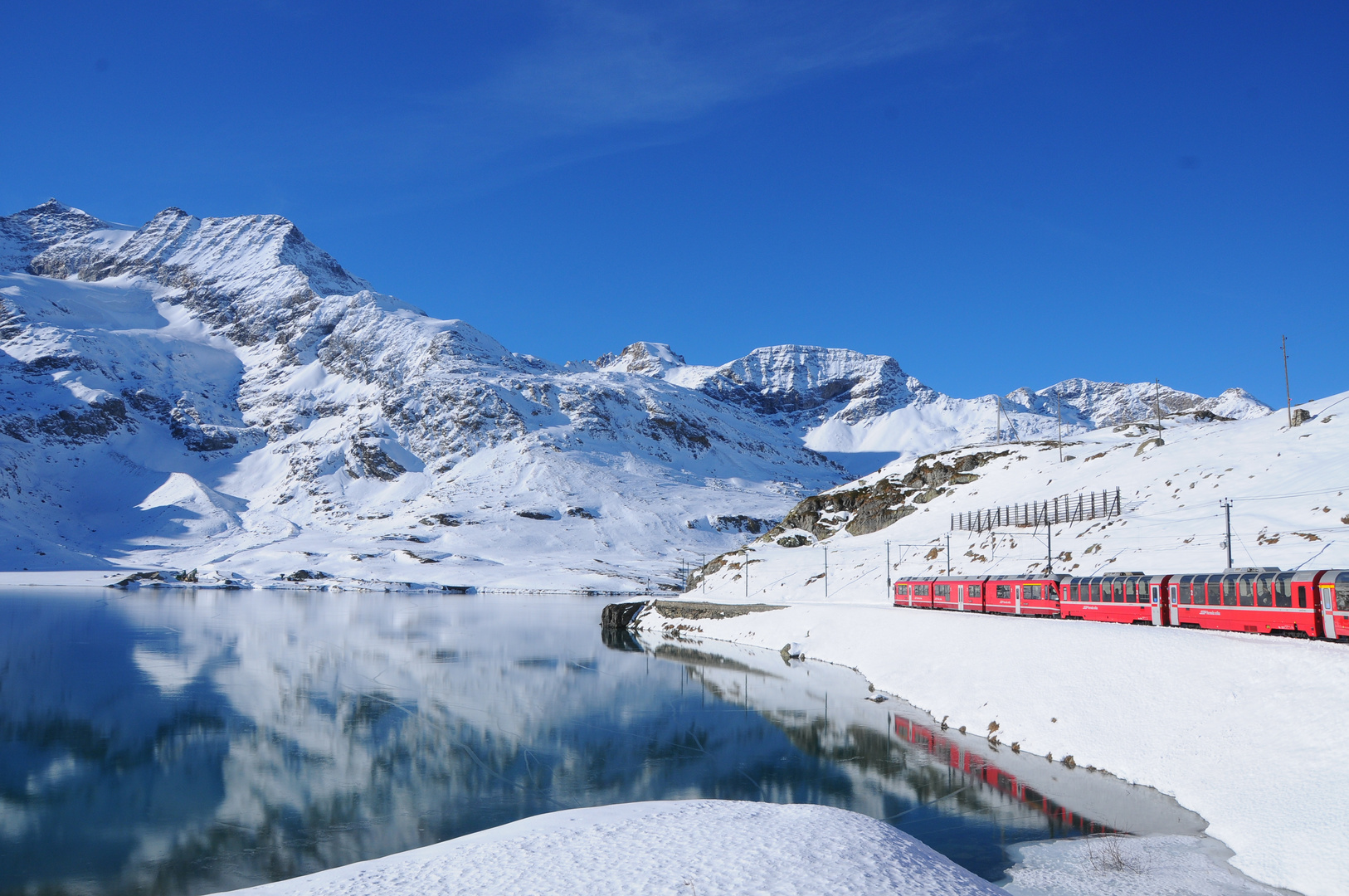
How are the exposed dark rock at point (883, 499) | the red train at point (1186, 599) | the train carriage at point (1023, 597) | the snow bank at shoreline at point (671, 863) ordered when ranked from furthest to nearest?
the exposed dark rock at point (883, 499)
the train carriage at point (1023, 597)
the red train at point (1186, 599)
the snow bank at shoreline at point (671, 863)

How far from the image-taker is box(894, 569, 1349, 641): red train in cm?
2808

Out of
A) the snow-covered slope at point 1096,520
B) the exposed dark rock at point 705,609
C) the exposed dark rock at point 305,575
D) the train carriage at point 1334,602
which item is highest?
the snow-covered slope at point 1096,520

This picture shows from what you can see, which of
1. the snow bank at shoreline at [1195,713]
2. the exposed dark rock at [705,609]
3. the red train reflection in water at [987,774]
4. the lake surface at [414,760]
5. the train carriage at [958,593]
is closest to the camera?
Answer: the snow bank at shoreline at [1195,713]

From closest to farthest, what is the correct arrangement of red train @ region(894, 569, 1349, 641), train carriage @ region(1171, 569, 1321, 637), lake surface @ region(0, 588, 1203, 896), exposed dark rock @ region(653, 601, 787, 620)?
lake surface @ region(0, 588, 1203, 896) < red train @ region(894, 569, 1349, 641) < train carriage @ region(1171, 569, 1321, 637) < exposed dark rock @ region(653, 601, 787, 620)

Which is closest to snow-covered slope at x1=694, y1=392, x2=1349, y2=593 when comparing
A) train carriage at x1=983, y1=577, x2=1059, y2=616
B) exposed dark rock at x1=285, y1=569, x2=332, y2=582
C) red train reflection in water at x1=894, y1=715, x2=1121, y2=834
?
train carriage at x1=983, y1=577, x2=1059, y2=616

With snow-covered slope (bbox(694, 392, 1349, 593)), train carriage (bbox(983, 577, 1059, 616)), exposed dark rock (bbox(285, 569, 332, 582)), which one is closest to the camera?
train carriage (bbox(983, 577, 1059, 616))

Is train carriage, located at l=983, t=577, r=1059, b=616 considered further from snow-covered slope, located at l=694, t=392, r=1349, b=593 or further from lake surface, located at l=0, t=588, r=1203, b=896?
lake surface, located at l=0, t=588, r=1203, b=896

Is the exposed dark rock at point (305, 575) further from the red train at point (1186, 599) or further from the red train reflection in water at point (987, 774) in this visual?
the red train reflection in water at point (987, 774)

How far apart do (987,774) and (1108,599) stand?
786 inches

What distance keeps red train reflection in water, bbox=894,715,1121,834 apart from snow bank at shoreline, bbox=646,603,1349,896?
5.90ft

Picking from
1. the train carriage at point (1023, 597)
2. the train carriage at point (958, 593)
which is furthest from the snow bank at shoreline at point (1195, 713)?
the train carriage at point (958, 593)

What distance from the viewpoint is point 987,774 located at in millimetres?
26141

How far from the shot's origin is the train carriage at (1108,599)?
39281 millimetres

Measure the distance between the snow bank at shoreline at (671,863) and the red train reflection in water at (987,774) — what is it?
664cm
